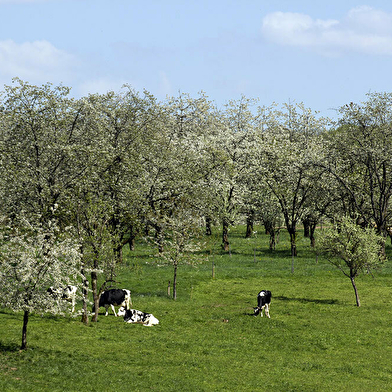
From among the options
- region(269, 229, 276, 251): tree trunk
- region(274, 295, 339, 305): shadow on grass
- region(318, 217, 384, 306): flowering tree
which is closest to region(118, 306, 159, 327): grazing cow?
region(274, 295, 339, 305): shadow on grass

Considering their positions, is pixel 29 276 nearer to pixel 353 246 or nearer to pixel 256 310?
pixel 256 310

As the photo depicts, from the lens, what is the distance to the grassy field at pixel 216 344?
74.8ft

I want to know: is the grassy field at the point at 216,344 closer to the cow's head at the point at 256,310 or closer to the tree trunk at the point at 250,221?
the cow's head at the point at 256,310

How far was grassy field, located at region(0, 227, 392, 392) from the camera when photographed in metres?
22.8

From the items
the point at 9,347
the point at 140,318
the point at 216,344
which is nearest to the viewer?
the point at 9,347

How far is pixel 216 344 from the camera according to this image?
2906cm

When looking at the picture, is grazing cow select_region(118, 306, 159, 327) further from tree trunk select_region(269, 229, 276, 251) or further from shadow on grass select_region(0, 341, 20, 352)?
tree trunk select_region(269, 229, 276, 251)

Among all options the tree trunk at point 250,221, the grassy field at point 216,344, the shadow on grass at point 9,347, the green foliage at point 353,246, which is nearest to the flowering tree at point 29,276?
the shadow on grass at point 9,347

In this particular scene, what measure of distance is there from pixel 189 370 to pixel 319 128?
63.5 meters

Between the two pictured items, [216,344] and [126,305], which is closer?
[216,344]

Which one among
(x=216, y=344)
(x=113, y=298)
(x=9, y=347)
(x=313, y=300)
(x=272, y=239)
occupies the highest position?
(x=272, y=239)

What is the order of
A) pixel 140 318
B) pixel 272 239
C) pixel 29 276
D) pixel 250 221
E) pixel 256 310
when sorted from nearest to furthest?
1. pixel 29 276
2. pixel 140 318
3. pixel 256 310
4. pixel 272 239
5. pixel 250 221

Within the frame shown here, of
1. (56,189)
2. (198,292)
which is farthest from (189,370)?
(56,189)

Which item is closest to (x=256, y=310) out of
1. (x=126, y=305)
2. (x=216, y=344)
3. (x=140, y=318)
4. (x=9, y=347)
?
(x=216, y=344)
